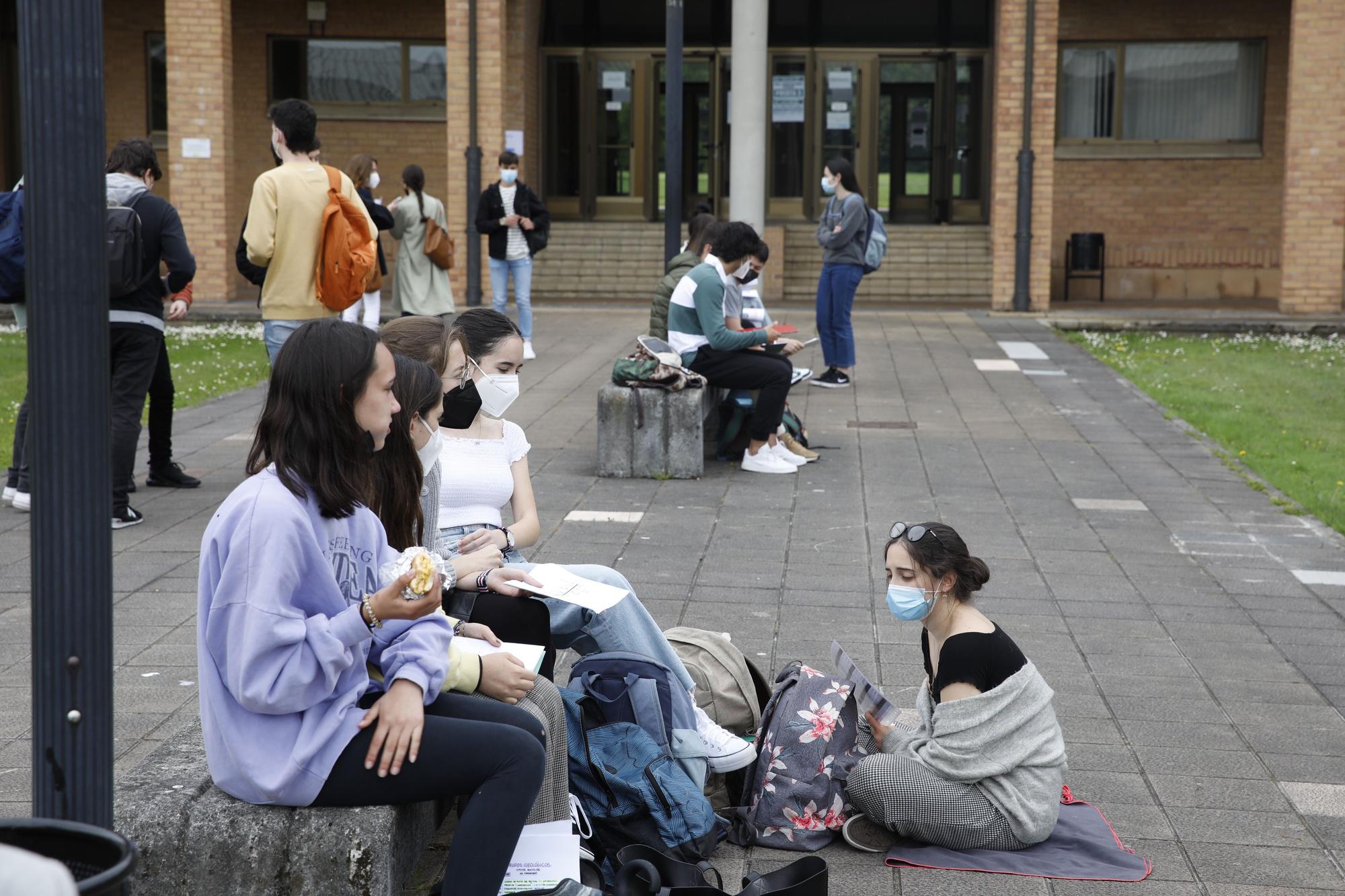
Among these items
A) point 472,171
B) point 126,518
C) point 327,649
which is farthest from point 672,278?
point 472,171

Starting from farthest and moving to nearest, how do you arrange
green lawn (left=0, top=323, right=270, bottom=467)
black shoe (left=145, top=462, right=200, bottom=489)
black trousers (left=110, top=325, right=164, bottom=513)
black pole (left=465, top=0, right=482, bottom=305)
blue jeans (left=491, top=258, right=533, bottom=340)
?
1. black pole (left=465, top=0, right=482, bottom=305)
2. blue jeans (left=491, top=258, right=533, bottom=340)
3. green lawn (left=0, top=323, right=270, bottom=467)
4. black shoe (left=145, top=462, right=200, bottom=489)
5. black trousers (left=110, top=325, right=164, bottom=513)

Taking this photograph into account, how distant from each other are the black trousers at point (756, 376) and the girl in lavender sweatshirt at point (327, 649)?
6375mm

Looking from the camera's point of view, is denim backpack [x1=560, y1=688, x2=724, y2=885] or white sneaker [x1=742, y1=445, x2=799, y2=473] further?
white sneaker [x1=742, y1=445, x2=799, y2=473]

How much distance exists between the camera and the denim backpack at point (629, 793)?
368cm

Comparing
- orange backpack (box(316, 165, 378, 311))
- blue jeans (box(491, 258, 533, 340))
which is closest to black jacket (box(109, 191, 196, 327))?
orange backpack (box(316, 165, 378, 311))

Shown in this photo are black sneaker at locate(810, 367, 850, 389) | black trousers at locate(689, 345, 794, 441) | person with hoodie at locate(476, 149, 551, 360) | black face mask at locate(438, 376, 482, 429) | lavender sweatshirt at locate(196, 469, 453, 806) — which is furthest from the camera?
person with hoodie at locate(476, 149, 551, 360)

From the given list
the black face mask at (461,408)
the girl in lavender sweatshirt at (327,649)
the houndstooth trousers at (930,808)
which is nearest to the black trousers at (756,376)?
the black face mask at (461,408)

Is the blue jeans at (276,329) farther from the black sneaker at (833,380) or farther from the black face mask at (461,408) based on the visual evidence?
the black sneaker at (833,380)

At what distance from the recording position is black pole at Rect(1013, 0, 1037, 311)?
19625mm

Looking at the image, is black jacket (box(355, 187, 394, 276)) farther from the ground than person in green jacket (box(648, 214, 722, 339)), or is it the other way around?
black jacket (box(355, 187, 394, 276))

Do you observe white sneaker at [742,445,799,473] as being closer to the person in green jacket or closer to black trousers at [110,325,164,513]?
the person in green jacket

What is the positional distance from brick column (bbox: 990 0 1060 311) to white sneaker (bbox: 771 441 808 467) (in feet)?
37.6

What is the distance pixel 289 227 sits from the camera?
26.1 feet

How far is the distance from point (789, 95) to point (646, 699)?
21.9 m
